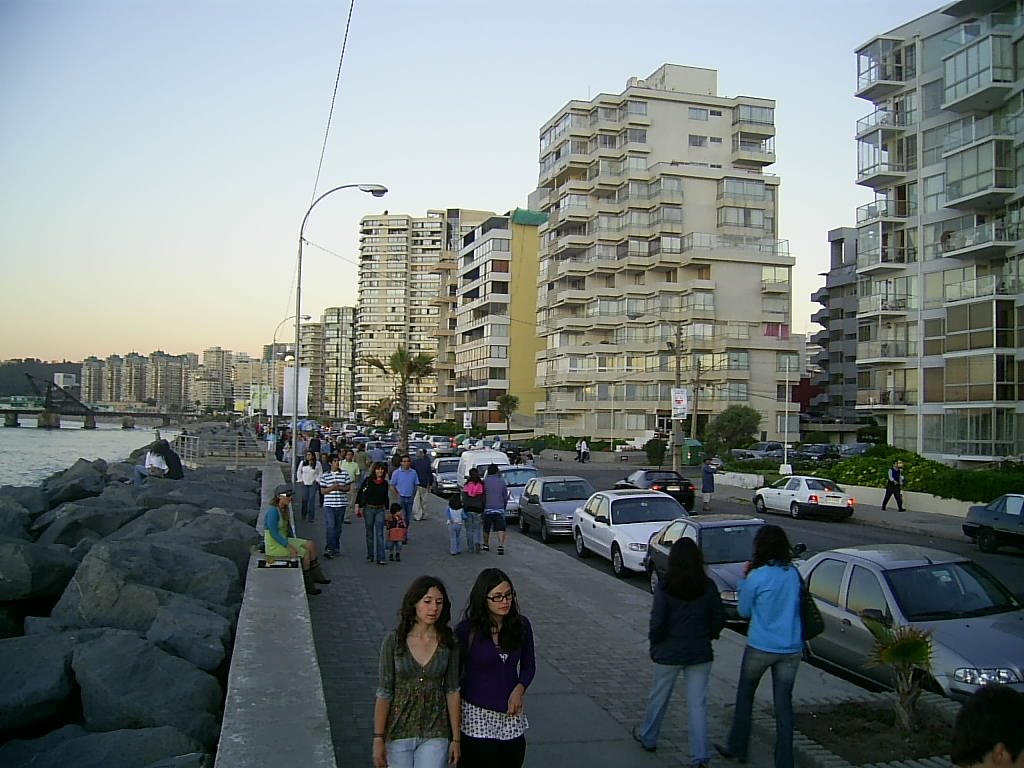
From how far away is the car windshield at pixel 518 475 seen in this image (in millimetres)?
27469

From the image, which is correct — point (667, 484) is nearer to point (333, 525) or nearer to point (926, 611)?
point (333, 525)

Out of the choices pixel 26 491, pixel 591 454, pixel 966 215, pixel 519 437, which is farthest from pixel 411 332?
pixel 26 491

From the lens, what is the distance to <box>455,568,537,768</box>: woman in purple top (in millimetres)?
4742

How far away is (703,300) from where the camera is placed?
73375 millimetres

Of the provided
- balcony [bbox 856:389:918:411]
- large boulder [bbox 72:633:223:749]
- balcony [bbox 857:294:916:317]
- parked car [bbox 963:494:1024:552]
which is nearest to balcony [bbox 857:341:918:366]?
balcony [bbox 856:389:918:411]

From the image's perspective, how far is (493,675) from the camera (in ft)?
15.7

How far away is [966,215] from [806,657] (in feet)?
127

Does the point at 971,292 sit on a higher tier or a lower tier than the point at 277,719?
higher

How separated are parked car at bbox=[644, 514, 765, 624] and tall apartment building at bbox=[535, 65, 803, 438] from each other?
2267 inches

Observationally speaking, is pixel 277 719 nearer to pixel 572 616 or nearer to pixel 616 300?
pixel 572 616

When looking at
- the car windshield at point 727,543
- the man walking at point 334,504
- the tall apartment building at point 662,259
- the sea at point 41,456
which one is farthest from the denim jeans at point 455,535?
the tall apartment building at point 662,259

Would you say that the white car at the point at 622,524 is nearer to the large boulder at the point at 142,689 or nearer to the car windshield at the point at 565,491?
the car windshield at the point at 565,491

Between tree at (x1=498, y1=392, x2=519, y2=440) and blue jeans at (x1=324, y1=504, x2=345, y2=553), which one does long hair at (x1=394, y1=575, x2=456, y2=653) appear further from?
tree at (x1=498, y1=392, x2=519, y2=440)

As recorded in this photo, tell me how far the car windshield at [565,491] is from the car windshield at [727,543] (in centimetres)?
859
